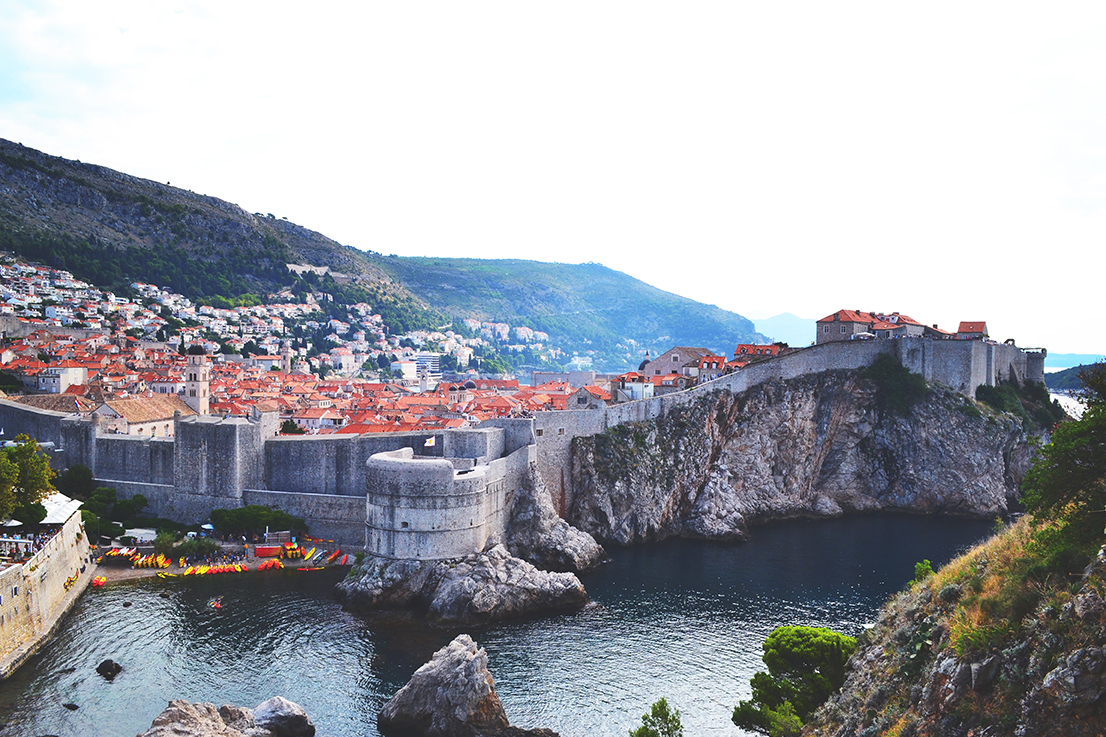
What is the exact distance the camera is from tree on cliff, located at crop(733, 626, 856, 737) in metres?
17.0

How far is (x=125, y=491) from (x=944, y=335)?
49368 millimetres

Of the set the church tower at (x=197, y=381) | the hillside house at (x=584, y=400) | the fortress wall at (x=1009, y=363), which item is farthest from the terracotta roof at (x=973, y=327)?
the church tower at (x=197, y=381)

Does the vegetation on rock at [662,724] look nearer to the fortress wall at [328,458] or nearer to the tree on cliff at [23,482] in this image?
the fortress wall at [328,458]

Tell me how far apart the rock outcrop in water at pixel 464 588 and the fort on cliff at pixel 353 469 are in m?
0.79

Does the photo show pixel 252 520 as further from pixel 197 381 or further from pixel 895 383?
pixel 895 383

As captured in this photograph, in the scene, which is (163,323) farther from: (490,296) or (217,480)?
(490,296)

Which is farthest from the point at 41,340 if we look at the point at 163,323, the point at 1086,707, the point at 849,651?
the point at 1086,707

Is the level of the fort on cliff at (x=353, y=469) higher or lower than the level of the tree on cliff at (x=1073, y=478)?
lower

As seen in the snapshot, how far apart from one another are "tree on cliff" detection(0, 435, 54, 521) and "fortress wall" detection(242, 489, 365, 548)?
807 cm

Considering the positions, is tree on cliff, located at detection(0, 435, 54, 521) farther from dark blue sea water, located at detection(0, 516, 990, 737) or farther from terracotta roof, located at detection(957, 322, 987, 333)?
terracotta roof, located at detection(957, 322, 987, 333)

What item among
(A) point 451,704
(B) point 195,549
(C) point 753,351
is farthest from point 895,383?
(B) point 195,549

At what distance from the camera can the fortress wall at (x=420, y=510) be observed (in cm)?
2977

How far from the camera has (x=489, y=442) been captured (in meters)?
34.2

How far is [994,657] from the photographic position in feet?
32.0
